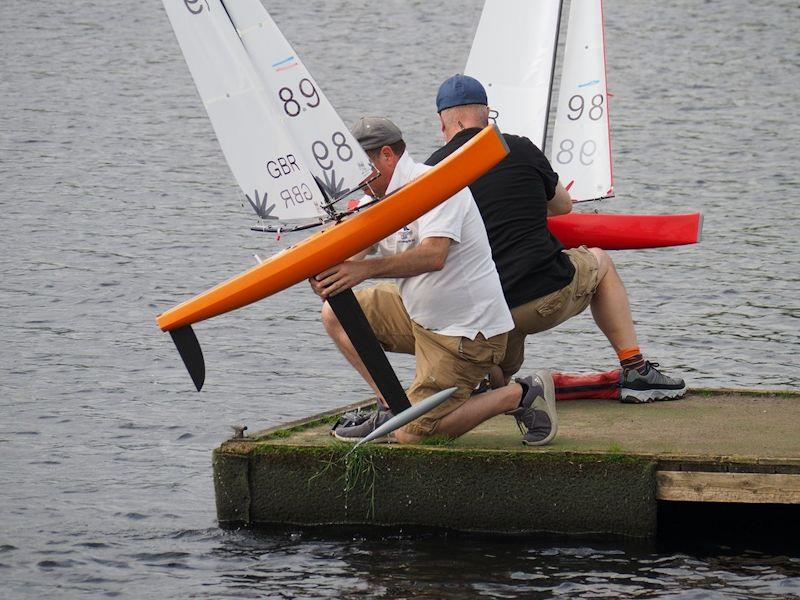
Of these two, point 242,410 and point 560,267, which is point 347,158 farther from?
point 242,410

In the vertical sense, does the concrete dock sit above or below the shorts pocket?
below

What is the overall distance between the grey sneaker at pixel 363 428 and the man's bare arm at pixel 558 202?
143cm

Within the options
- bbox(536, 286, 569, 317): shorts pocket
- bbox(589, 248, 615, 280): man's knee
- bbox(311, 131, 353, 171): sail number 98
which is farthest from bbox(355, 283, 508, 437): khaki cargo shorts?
bbox(589, 248, 615, 280): man's knee

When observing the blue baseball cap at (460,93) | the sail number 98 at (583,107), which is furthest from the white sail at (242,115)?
the sail number 98 at (583,107)

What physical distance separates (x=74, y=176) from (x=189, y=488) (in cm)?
1161

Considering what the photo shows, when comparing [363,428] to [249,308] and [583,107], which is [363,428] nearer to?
[583,107]

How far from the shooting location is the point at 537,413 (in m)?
7.34

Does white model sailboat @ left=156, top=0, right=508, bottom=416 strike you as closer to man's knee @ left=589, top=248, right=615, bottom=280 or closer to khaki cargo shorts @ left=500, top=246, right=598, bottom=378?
khaki cargo shorts @ left=500, top=246, right=598, bottom=378

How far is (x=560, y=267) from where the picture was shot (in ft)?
25.4

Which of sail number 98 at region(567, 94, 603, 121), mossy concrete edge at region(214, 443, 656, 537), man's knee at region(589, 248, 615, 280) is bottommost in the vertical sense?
mossy concrete edge at region(214, 443, 656, 537)

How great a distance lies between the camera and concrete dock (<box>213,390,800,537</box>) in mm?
7016

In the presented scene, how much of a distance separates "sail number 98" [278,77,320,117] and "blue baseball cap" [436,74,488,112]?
67cm

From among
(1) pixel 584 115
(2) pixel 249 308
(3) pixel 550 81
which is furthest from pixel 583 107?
(2) pixel 249 308

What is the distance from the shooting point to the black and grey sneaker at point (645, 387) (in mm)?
8281
